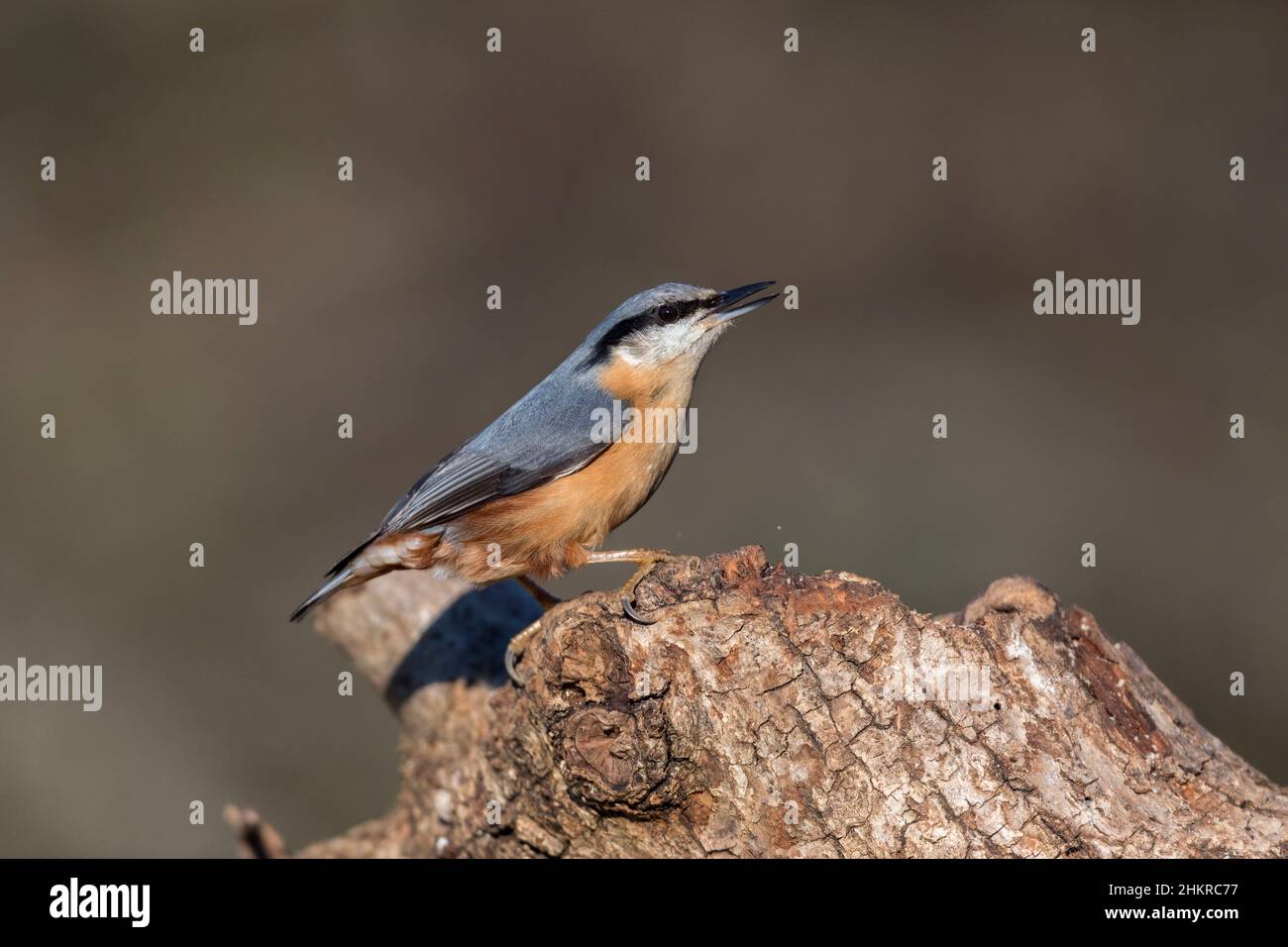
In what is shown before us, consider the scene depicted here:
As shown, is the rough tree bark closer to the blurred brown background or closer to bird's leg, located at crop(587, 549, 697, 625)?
bird's leg, located at crop(587, 549, 697, 625)

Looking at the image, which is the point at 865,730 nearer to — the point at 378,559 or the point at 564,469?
the point at 564,469

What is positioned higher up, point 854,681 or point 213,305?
point 213,305

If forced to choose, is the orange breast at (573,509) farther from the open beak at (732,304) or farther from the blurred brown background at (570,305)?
the blurred brown background at (570,305)

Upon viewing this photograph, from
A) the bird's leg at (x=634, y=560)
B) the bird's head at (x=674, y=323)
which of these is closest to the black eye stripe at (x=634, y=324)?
the bird's head at (x=674, y=323)

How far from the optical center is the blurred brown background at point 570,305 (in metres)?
9.16

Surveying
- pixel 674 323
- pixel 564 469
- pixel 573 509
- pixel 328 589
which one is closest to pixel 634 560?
pixel 573 509

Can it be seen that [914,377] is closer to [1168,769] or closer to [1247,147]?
[1247,147]

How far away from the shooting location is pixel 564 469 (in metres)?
5.11

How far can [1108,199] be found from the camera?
1038 cm
